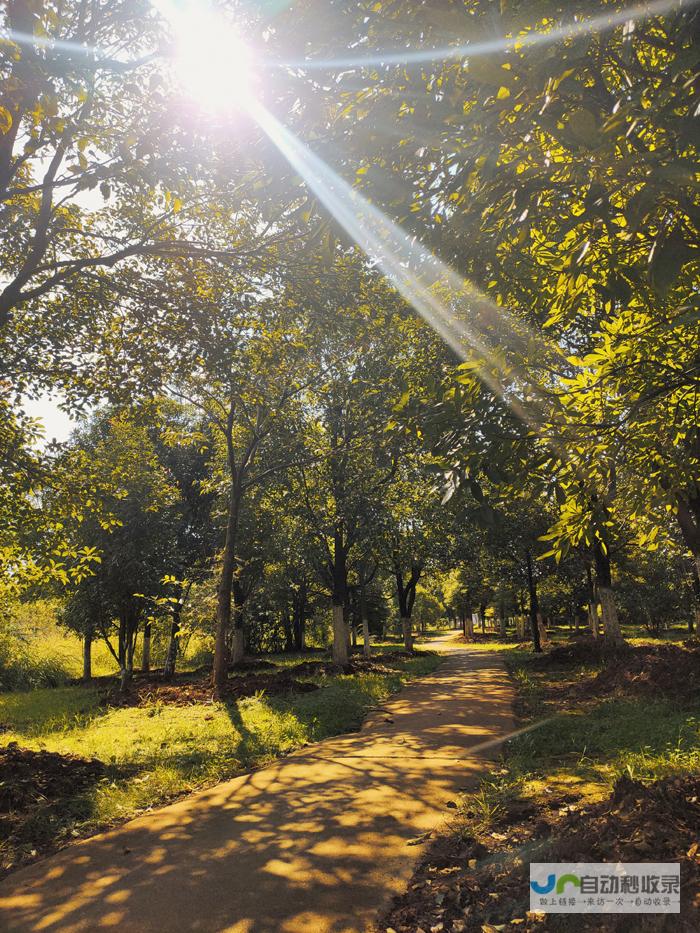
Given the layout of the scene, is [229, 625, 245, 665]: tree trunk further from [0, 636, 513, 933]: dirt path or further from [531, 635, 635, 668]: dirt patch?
[0, 636, 513, 933]: dirt path

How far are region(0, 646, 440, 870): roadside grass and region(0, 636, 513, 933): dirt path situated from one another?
1.85 ft

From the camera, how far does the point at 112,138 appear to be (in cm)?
685

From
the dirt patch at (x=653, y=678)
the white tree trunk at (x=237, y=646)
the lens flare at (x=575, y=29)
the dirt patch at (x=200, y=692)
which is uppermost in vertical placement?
the lens flare at (x=575, y=29)

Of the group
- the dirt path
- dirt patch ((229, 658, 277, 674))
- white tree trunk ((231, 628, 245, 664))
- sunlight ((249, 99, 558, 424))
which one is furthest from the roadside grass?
white tree trunk ((231, 628, 245, 664))

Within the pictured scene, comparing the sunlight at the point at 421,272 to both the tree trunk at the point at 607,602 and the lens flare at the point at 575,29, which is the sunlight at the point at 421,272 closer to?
the lens flare at the point at 575,29

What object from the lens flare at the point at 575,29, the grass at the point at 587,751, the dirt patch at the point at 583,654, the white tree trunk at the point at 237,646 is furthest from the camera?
the white tree trunk at the point at 237,646

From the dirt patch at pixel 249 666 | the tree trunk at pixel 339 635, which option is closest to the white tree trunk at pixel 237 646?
the dirt patch at pixel 249 666

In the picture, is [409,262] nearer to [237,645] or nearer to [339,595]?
[339,595]

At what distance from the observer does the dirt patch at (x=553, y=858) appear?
2893mm

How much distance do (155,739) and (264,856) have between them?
5883mm

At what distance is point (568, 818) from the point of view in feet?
13.8

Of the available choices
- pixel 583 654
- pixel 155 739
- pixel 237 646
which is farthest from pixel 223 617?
pixel 237 646

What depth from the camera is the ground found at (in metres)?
3.20

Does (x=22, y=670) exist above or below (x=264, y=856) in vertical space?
below
